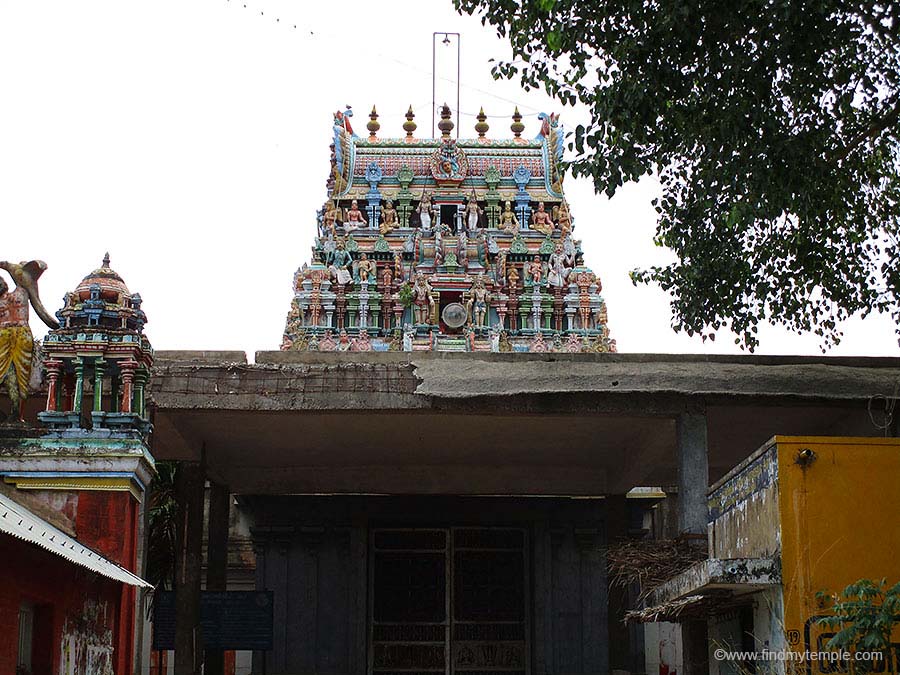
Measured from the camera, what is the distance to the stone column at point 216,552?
57.7 feet

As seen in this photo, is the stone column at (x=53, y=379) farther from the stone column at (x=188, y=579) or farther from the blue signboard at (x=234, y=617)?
the blue signboard at (x=234, y=617)

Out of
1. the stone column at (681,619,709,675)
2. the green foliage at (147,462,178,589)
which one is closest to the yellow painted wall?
the stone column at (681,619,709,675)

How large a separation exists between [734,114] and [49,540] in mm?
6183

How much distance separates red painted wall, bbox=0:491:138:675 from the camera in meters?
9.47

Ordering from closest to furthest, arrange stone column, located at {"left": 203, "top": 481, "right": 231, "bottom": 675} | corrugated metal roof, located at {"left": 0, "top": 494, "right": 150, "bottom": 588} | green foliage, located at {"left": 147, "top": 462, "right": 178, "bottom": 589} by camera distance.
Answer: corrugated metal roof, located at {"left": 0, "top": 494, "right": 150, "bottom": 588}
stone column, located at {"left": 203, "top": 481, "right": 231, "bottom": 675}
green foliage, located at {"left": 147, "top": 462, "right": 178, "bottom": 589}

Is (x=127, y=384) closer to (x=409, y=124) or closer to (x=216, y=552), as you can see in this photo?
(x=216, y=552)

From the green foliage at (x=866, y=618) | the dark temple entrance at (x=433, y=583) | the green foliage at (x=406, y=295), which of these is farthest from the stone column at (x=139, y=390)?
the green foliage at (x=406, y=295)

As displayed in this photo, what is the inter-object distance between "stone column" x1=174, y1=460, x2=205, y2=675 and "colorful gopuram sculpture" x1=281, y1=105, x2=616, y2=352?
2077cm

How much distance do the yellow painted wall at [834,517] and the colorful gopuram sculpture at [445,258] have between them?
26582 mm

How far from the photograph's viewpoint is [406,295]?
38.5m

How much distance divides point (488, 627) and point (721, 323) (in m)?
8.20

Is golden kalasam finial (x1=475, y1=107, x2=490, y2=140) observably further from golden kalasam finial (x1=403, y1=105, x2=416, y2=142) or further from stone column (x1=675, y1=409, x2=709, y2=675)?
stone column (x1=675, y1=409, x2=709, y2=675)

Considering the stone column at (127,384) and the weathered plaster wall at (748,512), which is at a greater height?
the stone column at (127,384)

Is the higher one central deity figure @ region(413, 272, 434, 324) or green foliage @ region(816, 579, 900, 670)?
central deity figure @ region(413, 272, 434, 324)
